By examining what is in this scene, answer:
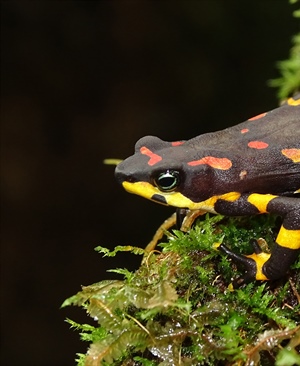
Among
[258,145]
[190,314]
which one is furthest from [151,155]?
[190,314]

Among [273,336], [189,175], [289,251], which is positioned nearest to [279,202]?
[289,251]

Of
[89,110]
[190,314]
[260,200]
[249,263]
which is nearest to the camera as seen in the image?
[190,314]

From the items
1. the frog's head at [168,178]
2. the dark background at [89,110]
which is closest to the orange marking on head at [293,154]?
the frog's head at [168,178]

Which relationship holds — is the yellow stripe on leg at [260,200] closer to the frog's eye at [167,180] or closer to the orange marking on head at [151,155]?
the frog's eye at [167,180]

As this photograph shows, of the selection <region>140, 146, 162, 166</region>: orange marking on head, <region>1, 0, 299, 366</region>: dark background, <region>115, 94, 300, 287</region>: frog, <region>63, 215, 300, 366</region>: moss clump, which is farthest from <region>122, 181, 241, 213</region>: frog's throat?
<region>1, 0, 299, 366</region>: dark background

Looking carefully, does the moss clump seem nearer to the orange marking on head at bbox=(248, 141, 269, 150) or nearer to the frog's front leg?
the frog's front leg

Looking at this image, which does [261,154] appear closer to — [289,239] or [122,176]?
[289,239]
